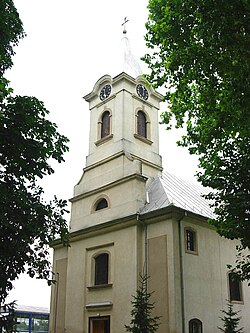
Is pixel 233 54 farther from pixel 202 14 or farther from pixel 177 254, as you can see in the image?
pixel 177 254

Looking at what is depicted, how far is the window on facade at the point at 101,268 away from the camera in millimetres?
21844

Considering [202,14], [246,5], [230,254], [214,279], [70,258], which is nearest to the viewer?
[246,5]

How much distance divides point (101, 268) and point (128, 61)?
14.6 m

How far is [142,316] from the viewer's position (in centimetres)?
1766

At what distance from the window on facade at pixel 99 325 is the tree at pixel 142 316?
2066mm

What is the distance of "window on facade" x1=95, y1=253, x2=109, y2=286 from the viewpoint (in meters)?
21.8

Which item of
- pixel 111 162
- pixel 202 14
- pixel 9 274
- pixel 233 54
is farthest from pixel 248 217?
pixel 111 162

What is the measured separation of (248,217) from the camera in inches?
543

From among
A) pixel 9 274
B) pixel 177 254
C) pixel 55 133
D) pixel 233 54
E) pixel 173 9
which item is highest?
pixel 173 9

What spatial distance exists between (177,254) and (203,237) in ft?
8.35

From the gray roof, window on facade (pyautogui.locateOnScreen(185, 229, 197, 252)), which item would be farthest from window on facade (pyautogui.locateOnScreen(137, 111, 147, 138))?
window on facade (pyautogui.locateOnScreen(185, 229, 197, 252))

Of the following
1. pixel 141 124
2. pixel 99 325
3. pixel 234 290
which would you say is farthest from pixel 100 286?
pixel 141 124

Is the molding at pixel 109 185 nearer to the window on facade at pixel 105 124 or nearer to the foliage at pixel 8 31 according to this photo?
the window on facade at pixel 105 124

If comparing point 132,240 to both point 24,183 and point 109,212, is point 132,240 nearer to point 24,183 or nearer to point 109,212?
point 109,212
